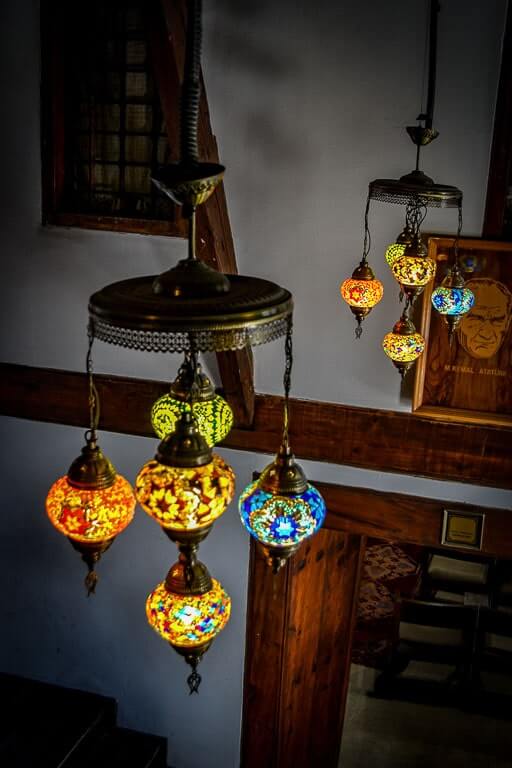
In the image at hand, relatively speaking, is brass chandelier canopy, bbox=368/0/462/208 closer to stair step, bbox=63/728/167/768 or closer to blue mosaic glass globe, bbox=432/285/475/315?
blue mosaic glass globe, bbox=432/285/475/315

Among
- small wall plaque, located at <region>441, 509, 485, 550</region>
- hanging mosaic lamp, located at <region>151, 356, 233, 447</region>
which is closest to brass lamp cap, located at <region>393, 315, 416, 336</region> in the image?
small wall plaque, located at <region>441, 509, 485, 550</region>

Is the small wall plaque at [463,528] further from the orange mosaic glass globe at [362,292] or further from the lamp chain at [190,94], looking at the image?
the lamp chain at [190,94]

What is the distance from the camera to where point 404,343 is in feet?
13.7

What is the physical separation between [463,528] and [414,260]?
1.76 metres

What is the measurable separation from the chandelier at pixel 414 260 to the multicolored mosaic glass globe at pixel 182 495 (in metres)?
1.70

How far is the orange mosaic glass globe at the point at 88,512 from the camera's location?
9.64ft

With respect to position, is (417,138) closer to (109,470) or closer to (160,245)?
(160,245)

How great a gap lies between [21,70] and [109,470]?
2901 millimetres

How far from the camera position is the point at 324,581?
17.7ft

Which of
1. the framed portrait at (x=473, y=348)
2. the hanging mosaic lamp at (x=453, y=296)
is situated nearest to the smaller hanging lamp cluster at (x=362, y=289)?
the hanging mosaic lamp at (x=453, y=296)

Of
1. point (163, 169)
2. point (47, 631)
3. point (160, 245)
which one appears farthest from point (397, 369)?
point (47, 631)

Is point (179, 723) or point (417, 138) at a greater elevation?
point (417, 138)

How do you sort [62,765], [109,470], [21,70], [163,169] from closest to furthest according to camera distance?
[163,169], [109,470], [21,70], [62,765]

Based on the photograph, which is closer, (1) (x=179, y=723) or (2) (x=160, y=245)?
(2) (x=160, y=245)
